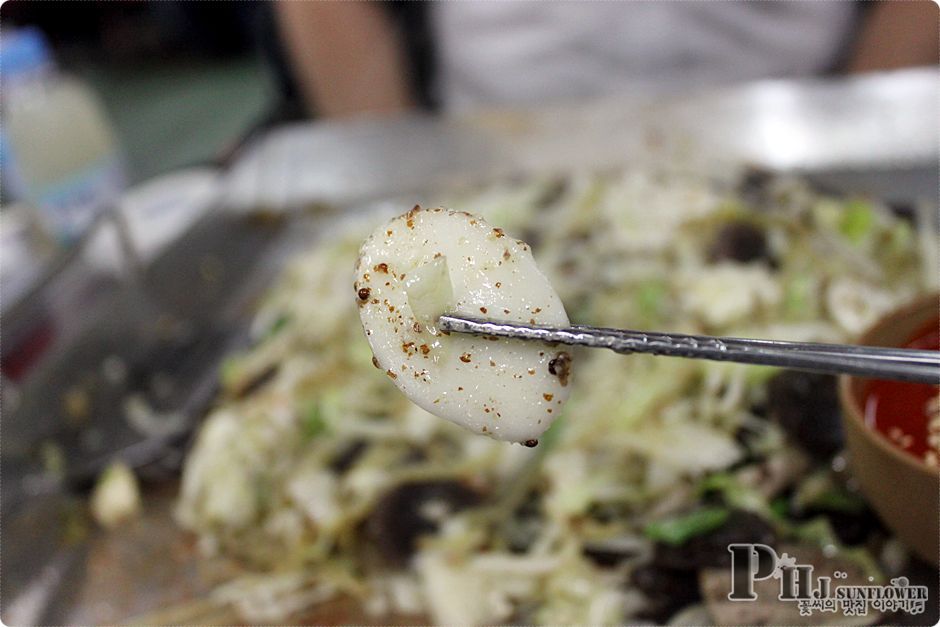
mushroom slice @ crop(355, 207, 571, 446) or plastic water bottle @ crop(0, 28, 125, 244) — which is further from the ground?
plastic water bottle @ crop(0, 28, 125, 244)

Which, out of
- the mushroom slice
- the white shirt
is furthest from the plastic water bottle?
the mushroom slice

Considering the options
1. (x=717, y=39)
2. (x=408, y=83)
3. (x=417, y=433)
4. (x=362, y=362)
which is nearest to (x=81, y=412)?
(x=362, y=362)

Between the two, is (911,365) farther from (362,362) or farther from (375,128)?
(375,128)

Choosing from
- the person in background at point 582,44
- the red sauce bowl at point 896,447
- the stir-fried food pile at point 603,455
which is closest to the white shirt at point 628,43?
the person in background at point 582,44

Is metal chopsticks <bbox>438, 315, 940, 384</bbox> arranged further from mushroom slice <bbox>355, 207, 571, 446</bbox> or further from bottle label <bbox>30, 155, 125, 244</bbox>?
bottle label <bbox>30, 155, 125, 244</bbox>

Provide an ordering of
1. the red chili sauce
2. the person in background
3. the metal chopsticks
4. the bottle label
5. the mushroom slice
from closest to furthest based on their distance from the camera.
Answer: the metal chopsticks
the mushroom slice
the red chili sauce
the bottle label
the person in background
